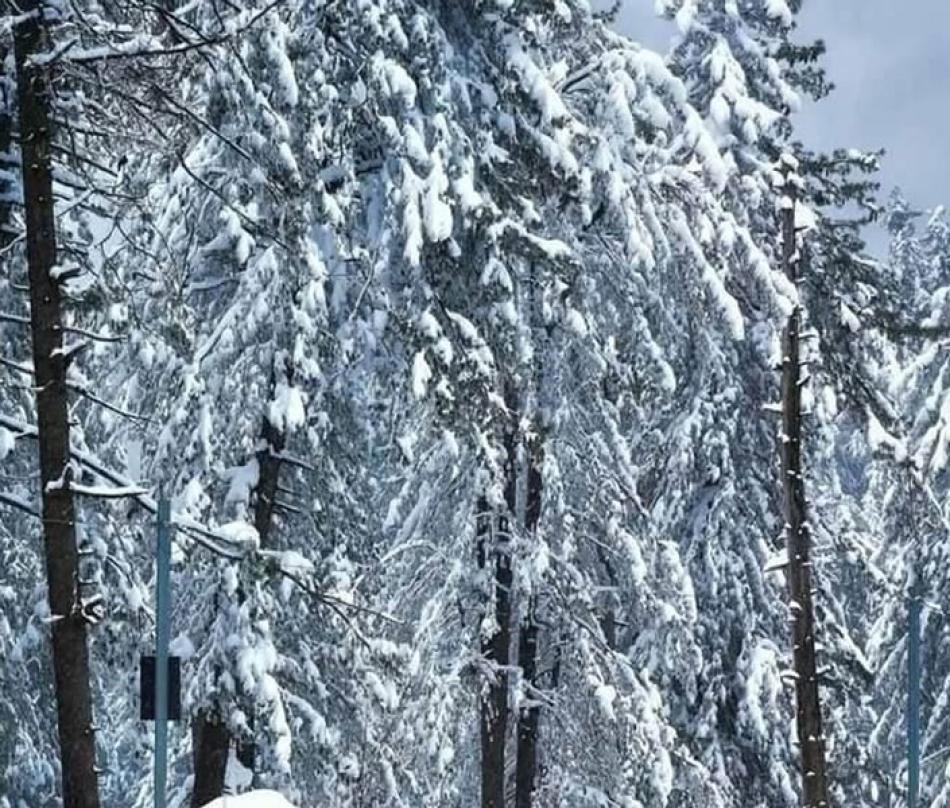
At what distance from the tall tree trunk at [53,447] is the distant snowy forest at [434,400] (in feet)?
0.09

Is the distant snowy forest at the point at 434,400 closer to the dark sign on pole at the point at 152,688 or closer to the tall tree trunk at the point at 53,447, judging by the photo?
the tall tree trunk at the point at 53,447

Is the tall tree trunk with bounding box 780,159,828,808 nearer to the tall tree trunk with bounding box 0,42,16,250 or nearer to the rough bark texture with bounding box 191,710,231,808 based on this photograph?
the rough bark texture with bounding box 191,710,231,808

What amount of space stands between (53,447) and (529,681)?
31.0 feet

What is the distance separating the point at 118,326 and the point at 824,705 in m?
12.5

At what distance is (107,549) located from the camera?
15.9 metres

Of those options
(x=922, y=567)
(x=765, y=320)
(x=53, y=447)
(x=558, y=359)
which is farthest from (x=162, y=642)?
(x=922, y=567)

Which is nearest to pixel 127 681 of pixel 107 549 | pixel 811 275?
pixel 107 549

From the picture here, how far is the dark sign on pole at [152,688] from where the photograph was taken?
988 cm

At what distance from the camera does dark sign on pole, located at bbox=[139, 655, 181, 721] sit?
32.4 feet

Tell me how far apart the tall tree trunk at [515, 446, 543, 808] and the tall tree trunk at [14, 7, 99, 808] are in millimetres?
7646

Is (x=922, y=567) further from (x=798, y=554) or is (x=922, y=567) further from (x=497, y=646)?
(x=497, y=646)

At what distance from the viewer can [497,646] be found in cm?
1670

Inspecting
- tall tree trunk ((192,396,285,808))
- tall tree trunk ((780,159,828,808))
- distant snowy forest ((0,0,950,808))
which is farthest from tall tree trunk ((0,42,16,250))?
tall tree trunk ((780,159,828,808))

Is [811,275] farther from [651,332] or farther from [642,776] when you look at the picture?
[642,776]
